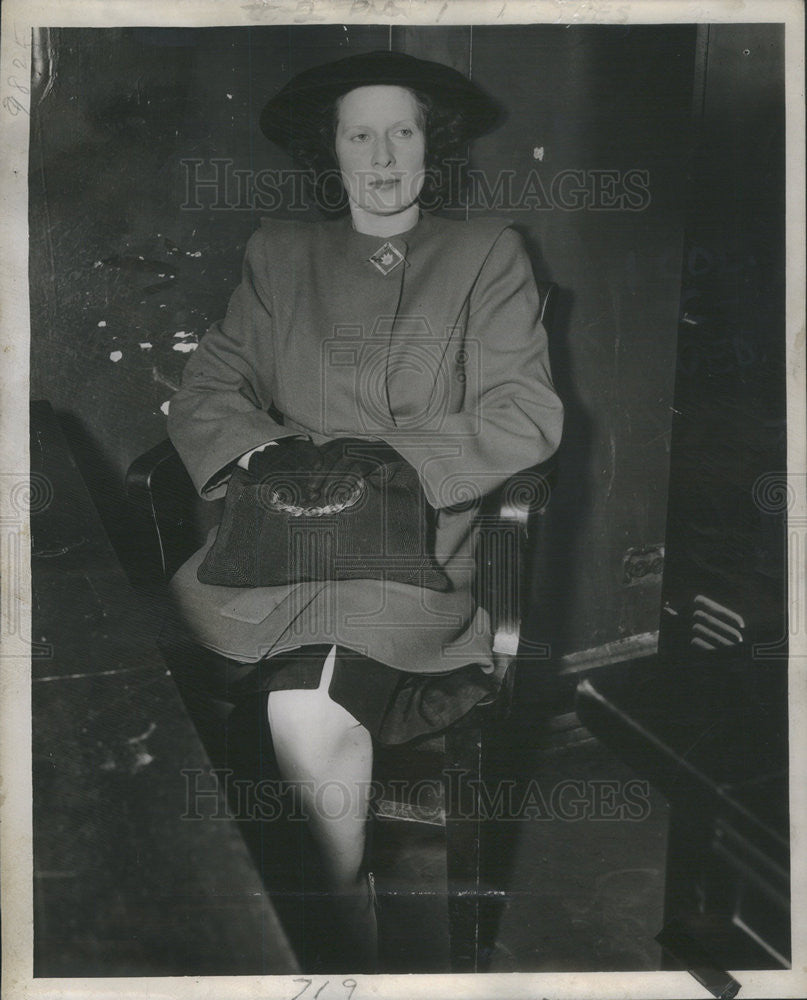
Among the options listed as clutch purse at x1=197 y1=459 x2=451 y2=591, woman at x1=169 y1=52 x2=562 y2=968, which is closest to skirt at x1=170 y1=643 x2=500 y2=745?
woman at x1=169 y1=52 x2=562 y2=968

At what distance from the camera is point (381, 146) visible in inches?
87.0

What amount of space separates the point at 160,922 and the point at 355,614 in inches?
28.5

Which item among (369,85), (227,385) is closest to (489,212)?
(369,85)

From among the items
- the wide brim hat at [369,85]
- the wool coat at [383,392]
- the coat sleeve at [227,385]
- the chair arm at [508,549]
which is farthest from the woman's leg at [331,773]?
the wide brim hat at [369,85]

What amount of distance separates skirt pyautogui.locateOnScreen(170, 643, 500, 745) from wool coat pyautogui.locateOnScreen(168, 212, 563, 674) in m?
0.02

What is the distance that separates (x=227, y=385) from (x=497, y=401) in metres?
0.52

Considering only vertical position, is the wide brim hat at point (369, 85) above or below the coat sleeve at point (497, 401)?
above

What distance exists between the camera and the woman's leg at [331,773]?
86.6 inches

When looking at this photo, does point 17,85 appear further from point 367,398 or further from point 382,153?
point 367,398

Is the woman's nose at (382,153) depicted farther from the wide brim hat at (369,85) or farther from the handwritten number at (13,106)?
the handwritten number at (13,106)

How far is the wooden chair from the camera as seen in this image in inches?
87.1

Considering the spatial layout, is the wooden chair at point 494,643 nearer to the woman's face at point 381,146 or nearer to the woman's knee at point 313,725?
the woman's knee at point 313,725

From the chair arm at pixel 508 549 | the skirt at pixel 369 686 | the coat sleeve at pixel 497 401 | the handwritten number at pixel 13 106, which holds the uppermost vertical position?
the handwritten number at pixel 13 106

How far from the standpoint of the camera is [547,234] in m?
2.22
